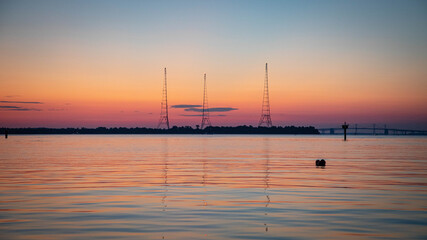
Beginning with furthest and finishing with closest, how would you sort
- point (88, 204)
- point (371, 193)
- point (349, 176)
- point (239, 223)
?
1. point (349, 176)
2. point (371, 193)
3. point (88, 204)
4. point (239, 223)

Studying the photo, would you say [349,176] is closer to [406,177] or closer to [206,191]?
[406,177]

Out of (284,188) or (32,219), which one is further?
(284,188)

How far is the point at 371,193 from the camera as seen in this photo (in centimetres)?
2717

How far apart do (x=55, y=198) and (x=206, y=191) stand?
8.38m

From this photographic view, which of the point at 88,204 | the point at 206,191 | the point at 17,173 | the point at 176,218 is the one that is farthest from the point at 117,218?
the point at 17,173

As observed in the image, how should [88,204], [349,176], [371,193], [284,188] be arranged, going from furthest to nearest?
[349,176], [284,188], [371,193], [88,204]

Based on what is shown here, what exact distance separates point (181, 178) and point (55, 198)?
12.4 metres

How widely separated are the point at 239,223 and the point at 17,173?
90.8 feet

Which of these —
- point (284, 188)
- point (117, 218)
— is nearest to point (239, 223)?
point (117, 218)

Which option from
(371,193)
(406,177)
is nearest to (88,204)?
(371,193)

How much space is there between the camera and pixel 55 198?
24.9 meters

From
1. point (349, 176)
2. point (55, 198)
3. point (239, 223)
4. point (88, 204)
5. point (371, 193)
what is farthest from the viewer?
point (349, 176)

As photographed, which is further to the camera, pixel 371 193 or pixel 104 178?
pixel 104 178

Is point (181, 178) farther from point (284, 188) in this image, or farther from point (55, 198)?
point (55, 198)
